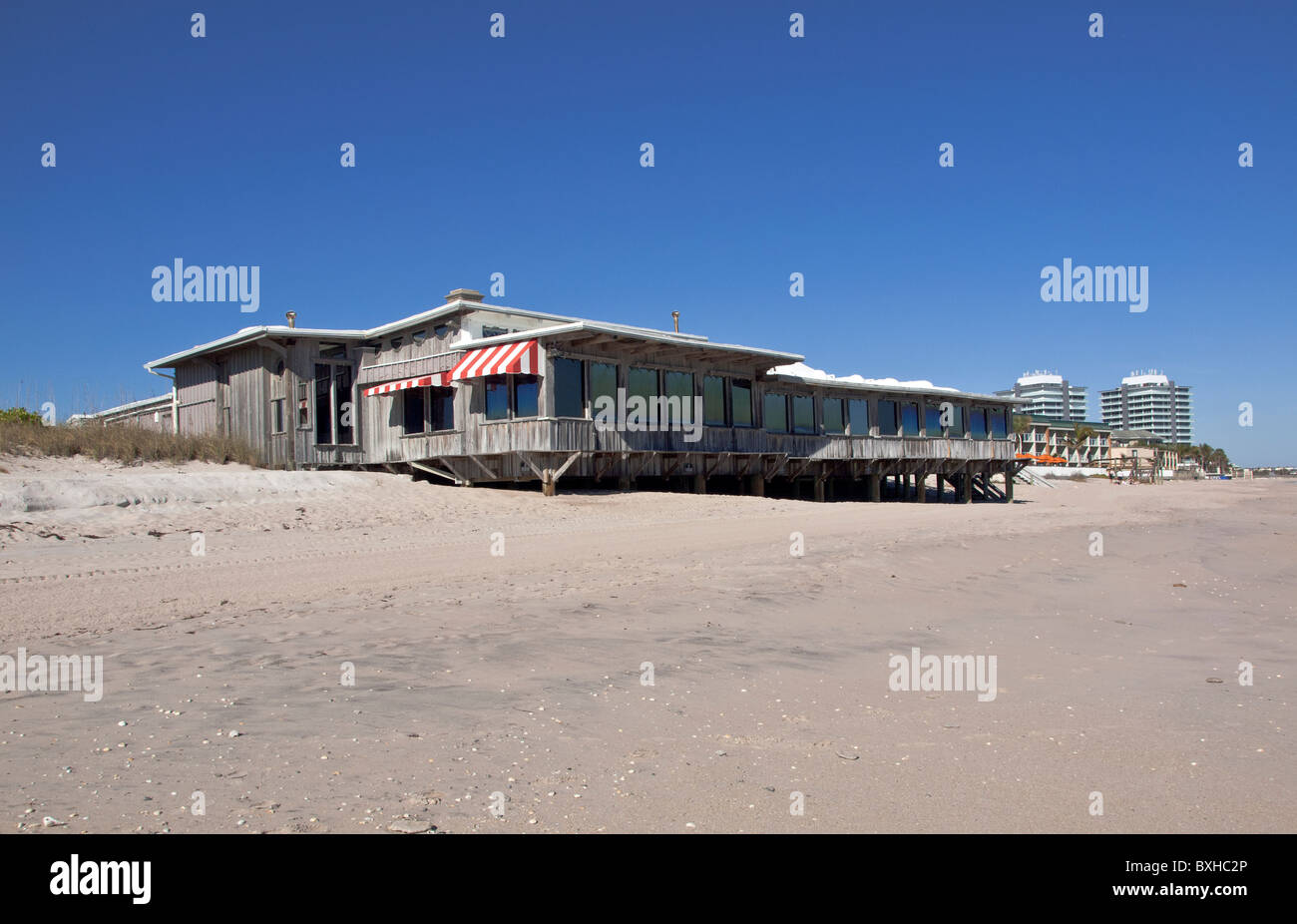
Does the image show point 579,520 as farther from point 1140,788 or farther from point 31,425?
point 1140,788

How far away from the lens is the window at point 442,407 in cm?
2330

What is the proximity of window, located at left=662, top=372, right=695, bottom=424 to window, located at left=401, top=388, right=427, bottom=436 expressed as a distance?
21.4 feet

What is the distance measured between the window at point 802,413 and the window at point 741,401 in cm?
308

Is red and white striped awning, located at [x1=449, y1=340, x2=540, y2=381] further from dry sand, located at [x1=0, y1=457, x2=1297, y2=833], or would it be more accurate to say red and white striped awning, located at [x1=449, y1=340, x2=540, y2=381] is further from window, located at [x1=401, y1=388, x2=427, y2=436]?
dry sand, located at [x1=0, y1=457, x2=1297, y2=833]

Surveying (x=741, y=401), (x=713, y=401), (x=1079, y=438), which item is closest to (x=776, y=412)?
(x=741, y=401)

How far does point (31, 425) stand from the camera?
61.0 feet

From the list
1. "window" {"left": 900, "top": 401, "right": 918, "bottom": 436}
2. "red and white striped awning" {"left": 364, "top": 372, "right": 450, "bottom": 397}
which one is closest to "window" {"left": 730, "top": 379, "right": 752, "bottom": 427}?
"red and white striped awning" {"left": 364, "top": 372, "right": 450, "bottom": 397}

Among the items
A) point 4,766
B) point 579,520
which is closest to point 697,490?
point 579,520

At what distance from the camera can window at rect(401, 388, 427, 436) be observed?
24.3 metres

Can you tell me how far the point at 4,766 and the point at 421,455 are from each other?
19797 mm

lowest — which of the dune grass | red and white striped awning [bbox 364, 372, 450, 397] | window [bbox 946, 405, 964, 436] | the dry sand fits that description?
the dry sand

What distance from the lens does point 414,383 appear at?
23047 millimetres

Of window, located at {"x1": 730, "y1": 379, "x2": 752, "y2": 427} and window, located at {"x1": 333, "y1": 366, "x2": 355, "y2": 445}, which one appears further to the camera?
window, located at {"x1": 730, "y1": 379, "x2": 752, "y2": 427}

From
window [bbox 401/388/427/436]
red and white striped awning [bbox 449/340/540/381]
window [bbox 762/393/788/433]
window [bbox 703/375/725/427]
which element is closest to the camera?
red and white striped awning [bbox 449/340/540/381]
